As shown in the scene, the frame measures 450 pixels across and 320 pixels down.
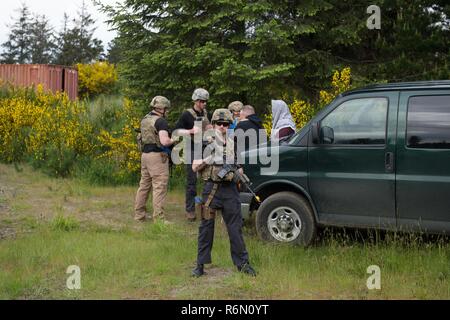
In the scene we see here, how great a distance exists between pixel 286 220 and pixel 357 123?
4.74ft

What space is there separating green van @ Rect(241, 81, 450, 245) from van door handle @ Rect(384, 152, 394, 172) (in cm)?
1

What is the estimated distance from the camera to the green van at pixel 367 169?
6.02 meters

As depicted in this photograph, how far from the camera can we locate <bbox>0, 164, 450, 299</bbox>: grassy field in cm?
531

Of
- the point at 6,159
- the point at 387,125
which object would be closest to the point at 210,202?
the point at 387,125

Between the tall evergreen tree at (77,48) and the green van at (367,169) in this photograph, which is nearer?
the green van at (367,169)

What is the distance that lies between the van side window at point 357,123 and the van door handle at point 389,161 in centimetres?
16

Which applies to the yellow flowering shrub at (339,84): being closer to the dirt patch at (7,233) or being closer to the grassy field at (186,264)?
the grassy field at (186,264)

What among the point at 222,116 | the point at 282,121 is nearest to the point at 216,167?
the point at 222,116

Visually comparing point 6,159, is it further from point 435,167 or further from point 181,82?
point 435,167

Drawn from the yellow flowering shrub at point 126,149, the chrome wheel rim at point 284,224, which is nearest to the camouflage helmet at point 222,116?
the chrome wheel rim at point 284,224

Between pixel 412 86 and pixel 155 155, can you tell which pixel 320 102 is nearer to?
pixel 155 155

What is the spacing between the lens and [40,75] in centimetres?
2519

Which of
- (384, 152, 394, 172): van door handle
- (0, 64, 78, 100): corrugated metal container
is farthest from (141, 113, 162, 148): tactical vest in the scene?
(0, 64, 78, 100): corrugated metal container

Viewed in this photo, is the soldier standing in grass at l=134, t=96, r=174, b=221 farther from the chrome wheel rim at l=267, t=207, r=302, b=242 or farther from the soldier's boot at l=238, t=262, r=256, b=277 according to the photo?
the soldier's boot at l=238, t=262, r=256, b=277
